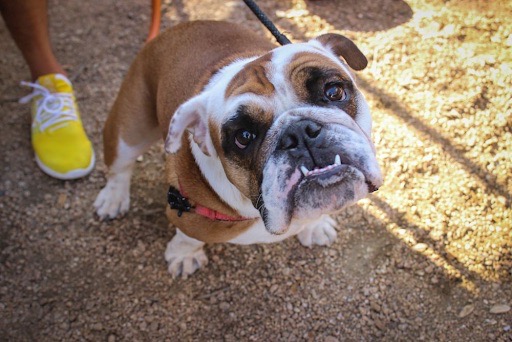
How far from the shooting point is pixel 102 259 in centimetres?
349

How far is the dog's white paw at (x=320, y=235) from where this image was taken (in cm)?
338

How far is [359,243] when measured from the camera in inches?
134

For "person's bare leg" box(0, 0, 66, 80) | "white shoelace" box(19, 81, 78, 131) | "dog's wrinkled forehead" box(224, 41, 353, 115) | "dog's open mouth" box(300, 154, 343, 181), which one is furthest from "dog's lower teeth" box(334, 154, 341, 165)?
"person's bare leg" box(0, 0, 66, 80)

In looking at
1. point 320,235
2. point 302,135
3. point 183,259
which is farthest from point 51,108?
point 302,135

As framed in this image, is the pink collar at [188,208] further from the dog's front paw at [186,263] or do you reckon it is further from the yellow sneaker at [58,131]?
the yellow sneaker at [58,131]

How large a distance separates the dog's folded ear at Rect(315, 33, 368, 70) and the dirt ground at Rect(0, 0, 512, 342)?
121cm

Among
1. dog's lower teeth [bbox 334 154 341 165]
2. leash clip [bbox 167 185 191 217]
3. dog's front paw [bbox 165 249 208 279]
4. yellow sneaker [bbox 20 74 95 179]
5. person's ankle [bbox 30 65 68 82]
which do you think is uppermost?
dog's lower teeth [bbox 334 154 341 165]

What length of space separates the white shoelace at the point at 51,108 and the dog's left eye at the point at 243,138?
7.41ft

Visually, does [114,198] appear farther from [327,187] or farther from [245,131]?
[327,187]

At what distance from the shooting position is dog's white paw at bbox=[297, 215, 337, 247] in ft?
11.1

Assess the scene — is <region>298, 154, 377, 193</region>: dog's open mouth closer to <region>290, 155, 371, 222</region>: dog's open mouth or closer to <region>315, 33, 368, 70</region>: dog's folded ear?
<region>290, 155, 371, 222</region>: dog's open mouth

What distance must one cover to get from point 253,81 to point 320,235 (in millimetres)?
1466

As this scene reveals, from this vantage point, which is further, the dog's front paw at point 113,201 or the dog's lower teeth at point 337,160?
the dog's front paw at point 113,201

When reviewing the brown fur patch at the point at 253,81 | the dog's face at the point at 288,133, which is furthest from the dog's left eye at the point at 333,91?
the brown fur patch at the point at 253,81
